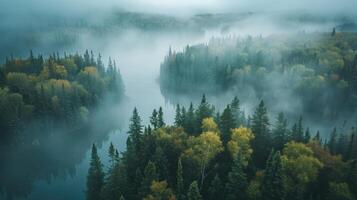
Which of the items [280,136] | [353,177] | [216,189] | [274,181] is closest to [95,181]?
[216,189]

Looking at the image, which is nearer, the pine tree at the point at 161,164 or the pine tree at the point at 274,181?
the pine tree at the point at 274,181

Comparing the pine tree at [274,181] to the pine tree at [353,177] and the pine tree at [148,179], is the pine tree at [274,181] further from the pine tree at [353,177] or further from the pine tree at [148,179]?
the pine tree at [148,179]

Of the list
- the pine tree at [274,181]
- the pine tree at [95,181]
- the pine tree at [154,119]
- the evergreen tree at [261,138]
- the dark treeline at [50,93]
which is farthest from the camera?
the dark treeline at [50,93]

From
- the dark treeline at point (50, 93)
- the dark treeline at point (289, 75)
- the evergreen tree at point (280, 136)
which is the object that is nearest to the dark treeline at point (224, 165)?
the evergreen tree at point (280, 136)

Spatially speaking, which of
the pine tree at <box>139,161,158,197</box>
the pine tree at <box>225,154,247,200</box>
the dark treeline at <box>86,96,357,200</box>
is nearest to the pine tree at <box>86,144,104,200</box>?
the dark treeline at <box>86,96,357,200</box>

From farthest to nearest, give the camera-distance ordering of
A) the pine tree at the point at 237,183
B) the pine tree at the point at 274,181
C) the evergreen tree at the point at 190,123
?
the evergreen tree at the point at 190,123 → the pine tree at the point at 237,183 → the pine tree at the point at 274,181

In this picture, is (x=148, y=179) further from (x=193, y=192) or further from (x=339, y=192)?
(x=339, y=192)

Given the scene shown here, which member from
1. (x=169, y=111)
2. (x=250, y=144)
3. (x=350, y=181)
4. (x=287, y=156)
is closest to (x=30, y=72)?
(x=169, y=111)

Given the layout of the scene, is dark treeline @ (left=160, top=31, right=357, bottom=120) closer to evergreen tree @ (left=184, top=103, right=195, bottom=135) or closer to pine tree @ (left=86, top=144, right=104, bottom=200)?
evergreen tree @ (left=184, top=103, right=195, bottom=135)
